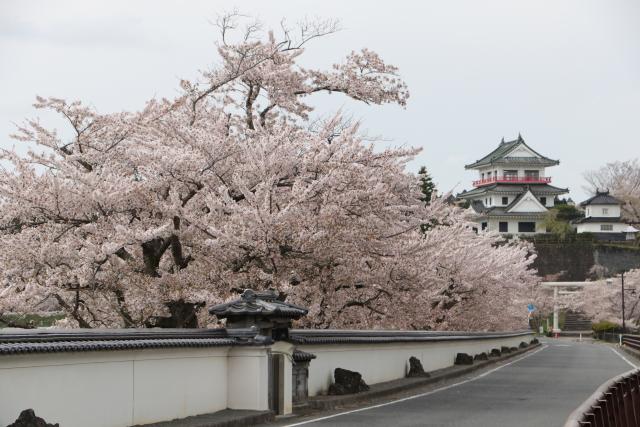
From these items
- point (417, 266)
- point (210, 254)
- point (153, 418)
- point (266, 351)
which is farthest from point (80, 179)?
point (417, 266)

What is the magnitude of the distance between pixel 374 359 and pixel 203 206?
204 inches

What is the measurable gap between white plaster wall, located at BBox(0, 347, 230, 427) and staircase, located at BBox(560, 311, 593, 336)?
292ft

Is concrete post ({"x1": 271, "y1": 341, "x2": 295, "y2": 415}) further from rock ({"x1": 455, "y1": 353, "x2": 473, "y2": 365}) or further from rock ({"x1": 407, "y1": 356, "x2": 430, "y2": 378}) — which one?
rock ({"x1": 455, "y1": 353, "x2": 473, "y2": 365})

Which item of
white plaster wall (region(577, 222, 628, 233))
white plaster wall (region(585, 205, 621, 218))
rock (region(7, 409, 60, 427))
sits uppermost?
white plaster wall (region(585, 205, 621, 218))

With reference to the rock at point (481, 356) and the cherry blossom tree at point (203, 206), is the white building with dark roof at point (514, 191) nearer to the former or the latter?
the rock at point (481, 356)

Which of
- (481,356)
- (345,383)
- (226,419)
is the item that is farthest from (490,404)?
(481,356)

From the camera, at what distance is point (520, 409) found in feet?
55.6

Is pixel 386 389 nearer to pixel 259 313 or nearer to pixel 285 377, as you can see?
pixel 285 377

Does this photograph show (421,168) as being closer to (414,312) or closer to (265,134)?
(414,312)

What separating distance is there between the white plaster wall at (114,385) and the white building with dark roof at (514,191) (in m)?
105

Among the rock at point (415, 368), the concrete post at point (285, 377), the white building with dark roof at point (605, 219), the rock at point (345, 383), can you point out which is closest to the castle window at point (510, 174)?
the white building with dark roof at point (605, 219)

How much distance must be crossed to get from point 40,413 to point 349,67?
14.5 metres

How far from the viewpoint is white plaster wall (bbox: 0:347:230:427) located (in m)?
10.1

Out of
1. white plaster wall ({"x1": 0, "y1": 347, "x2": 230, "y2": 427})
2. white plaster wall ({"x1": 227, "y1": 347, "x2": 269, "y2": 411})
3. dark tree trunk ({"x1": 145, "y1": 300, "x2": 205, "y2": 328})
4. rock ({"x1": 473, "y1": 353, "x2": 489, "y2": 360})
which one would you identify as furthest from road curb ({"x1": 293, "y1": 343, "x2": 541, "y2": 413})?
rock ({"x1": 473, "y1": 353, "x2": 489, "y2": 360})
